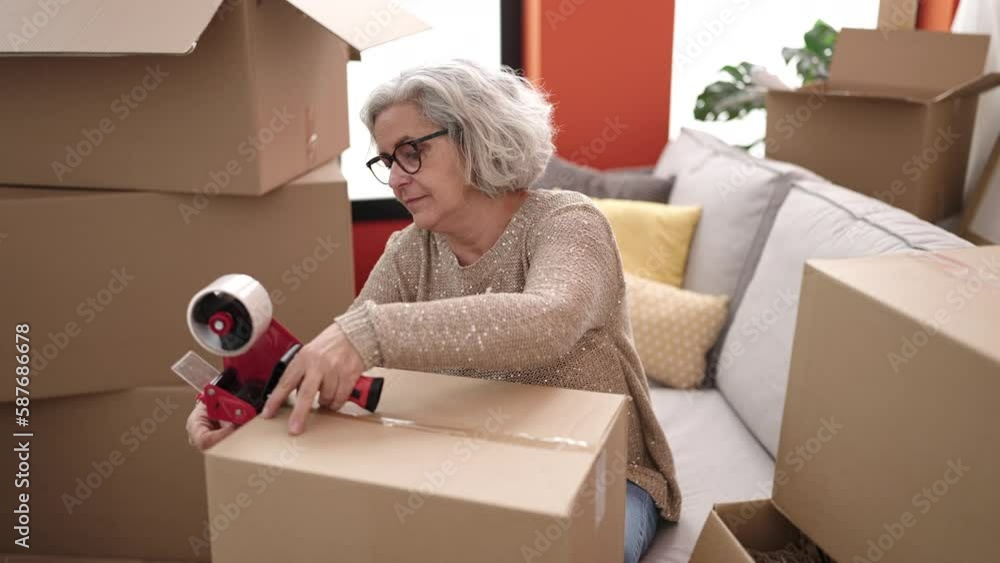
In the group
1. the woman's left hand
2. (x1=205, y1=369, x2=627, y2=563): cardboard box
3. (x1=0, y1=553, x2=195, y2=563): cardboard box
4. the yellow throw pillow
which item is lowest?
(x1=0, y1=553, x2=195, y2=563): cardboard box

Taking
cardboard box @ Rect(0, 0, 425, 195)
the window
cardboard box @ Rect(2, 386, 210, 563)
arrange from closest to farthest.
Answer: cardboard box @ Rect(0, 0, 425, 195) < cardboard box @ Rect(2, 386, 210, 563) < the window

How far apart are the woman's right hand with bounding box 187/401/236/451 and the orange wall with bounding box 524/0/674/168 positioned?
1880mm

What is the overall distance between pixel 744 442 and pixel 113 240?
130 cm

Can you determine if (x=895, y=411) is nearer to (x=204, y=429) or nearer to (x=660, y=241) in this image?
(x=204, y=429)

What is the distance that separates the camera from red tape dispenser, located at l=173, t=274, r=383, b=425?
0.91m

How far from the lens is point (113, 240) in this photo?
5.05ft

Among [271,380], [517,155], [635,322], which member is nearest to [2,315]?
[271,380]

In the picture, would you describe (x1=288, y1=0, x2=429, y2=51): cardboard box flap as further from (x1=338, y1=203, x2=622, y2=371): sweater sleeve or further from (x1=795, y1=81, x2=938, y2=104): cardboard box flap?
(x1=795, y1=81, x2=938, y2=104): cardboard box flap

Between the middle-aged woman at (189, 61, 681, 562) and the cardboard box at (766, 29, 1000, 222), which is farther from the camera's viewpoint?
the cardboard box at (766, 29, 1000, 222)

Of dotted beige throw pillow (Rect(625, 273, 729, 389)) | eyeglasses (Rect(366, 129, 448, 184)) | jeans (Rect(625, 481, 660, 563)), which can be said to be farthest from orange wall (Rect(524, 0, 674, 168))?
jeans (Rect(625, 481, 660, 563))

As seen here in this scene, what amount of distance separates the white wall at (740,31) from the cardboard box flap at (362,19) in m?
1.67

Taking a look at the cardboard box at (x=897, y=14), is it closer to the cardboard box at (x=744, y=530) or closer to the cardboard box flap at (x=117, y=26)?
the cardboard box at (x=744, y=530)

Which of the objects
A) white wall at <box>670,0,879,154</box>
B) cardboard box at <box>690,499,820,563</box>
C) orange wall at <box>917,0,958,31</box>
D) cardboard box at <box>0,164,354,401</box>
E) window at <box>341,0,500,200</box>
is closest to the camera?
cardboard box at <box>690,499,820,563</box>

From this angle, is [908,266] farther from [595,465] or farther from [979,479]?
[595,465]
